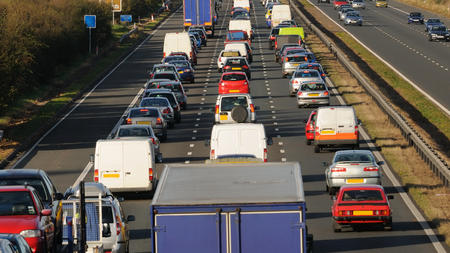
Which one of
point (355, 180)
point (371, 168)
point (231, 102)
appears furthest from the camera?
point (231, 102)

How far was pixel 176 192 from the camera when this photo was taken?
16891mm

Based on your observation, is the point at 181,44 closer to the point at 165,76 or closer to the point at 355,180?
the point at 165,76

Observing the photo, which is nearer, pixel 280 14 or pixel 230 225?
pixel 230 225

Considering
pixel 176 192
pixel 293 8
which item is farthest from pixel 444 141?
pixel 293 8

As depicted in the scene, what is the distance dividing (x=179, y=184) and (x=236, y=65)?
152 feet

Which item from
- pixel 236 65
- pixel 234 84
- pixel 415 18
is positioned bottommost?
pixel 415 18

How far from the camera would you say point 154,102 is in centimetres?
4659

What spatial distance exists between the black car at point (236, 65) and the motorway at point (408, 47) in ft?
30.5

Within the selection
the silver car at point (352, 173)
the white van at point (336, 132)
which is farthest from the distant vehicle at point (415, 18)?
the silver car at point (352, 173)

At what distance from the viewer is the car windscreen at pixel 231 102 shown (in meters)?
42.9

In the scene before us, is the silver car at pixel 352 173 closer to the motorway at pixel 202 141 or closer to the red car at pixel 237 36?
the motorway at pixel 202 141

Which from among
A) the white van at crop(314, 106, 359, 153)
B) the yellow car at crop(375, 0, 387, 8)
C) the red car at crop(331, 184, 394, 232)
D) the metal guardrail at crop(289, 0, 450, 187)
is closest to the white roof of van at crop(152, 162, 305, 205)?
the red car at crop(331, 184, 394, 232)

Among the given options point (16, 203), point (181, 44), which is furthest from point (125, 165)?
point (181, 44)

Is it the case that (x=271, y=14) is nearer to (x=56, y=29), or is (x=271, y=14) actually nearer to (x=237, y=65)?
(x=56, y=29)
